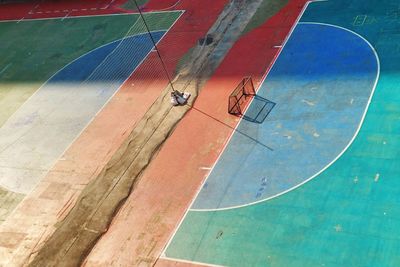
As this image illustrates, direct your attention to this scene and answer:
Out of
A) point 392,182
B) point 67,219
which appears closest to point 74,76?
point 67,219

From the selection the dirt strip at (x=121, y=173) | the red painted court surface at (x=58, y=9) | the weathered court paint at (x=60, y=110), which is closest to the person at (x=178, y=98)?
the dirt strip at (x=121, y=173)

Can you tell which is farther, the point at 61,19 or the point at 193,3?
the point at 61,19

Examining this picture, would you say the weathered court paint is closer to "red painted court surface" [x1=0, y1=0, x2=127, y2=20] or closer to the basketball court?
the basketball court

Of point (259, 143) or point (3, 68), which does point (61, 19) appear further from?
point (259, 143)

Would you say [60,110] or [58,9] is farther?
[58,9]

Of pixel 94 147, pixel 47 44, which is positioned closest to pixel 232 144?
pixel 94 147

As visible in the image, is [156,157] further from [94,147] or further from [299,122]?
[299,122]

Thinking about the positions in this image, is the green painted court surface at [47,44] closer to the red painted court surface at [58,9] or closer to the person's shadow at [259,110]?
the red painted court surface at [58,9]
